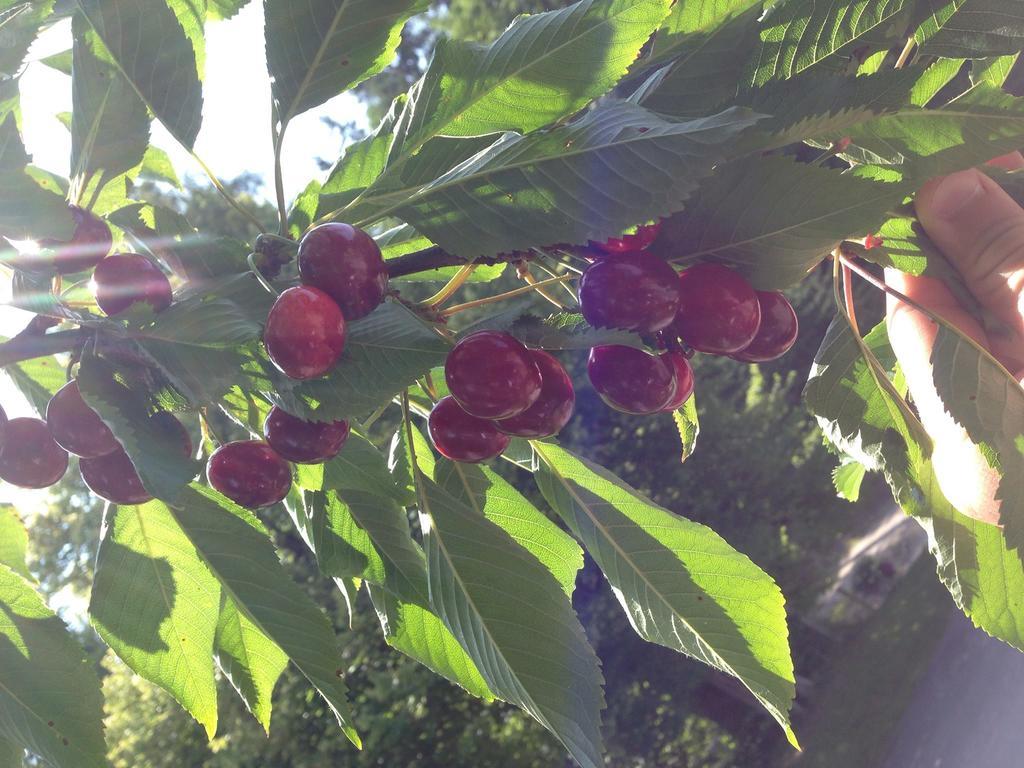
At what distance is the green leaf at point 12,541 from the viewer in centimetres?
101

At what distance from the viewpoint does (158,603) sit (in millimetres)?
922

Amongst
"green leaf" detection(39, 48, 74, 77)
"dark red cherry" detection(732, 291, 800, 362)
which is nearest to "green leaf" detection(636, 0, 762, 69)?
"dark red cherry" detection(732, 291, 800, 362)

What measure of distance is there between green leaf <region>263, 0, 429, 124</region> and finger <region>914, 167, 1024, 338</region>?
526 mm

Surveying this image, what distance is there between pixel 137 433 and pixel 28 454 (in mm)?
346

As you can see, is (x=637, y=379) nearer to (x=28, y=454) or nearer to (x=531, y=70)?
(x=531, y=70)

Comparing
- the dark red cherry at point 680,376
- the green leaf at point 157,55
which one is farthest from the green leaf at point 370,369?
the green leaf at point 157,55

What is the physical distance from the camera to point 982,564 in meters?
0.85

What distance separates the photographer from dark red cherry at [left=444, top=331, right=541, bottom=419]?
25.1 inches

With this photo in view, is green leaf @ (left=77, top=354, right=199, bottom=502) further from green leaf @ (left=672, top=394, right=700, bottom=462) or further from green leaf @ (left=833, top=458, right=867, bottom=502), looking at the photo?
green leaf @ (left=833, top=458, right=867, bottom=502)

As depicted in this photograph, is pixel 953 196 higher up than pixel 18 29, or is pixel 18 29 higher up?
pixel 18 29

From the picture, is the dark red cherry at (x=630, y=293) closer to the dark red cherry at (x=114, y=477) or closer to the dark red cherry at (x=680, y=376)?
the dark red cherry at (x=680, y=376)

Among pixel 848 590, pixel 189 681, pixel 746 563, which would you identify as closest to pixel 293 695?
pixel 189 681

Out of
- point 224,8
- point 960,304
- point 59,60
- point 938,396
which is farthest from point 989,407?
point 59,60

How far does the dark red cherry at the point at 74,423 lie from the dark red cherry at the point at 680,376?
1.84 ft
